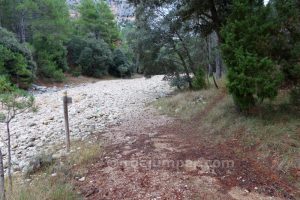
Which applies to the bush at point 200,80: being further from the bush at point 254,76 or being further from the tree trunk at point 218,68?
the bush at point 254,76

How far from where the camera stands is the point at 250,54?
21.0ft

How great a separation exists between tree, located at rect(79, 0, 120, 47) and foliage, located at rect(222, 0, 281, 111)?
36.1m

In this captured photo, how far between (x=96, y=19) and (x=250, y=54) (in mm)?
38038

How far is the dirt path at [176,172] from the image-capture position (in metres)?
4.47

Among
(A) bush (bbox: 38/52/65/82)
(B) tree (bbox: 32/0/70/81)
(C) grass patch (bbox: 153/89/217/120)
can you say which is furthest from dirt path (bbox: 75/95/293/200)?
(B) tree (bbox: 32/0/70/81)

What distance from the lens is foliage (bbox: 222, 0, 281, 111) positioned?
6223mm

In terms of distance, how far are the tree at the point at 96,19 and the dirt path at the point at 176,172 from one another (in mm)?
36047

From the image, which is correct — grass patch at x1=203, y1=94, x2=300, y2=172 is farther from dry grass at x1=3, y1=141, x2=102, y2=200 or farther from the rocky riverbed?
the rocky riverbed

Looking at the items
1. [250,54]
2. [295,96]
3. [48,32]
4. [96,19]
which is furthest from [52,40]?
[295,96]

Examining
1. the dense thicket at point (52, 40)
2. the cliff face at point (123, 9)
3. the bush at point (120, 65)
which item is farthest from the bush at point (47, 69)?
the bush at point (120, 65)

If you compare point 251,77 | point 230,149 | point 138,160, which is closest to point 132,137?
point 138,160

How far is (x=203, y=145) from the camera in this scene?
21.6 ft

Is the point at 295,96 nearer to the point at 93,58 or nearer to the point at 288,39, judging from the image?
the point at 288,39

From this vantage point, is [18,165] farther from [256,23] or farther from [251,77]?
[256,23]
